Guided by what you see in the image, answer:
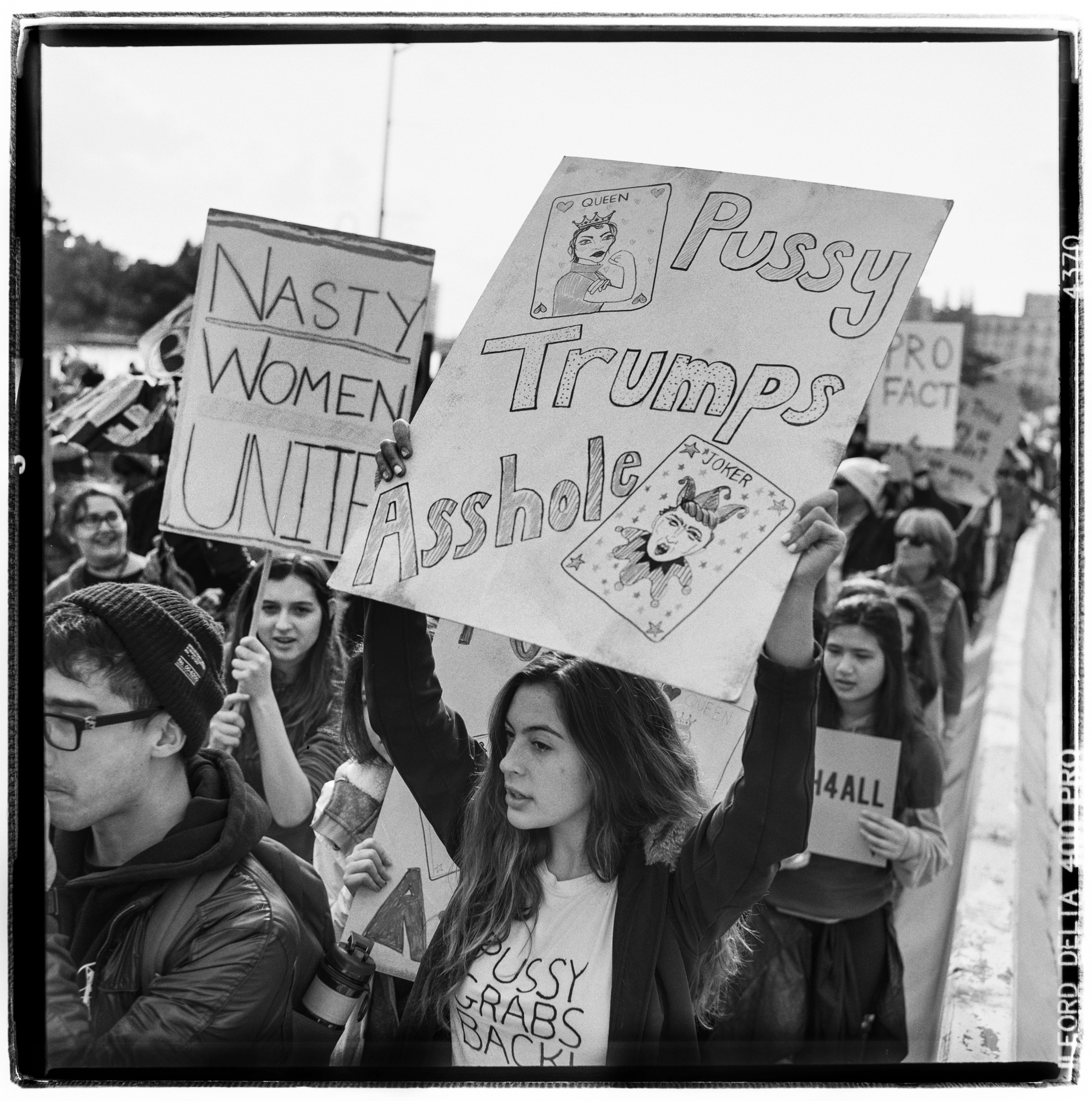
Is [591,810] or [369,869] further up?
[591,810]

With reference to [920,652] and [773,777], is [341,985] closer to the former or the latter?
[773,777]

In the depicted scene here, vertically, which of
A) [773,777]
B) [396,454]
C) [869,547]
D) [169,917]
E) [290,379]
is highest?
[290,379]

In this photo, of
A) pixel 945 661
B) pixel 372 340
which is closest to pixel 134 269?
pixel 372 340

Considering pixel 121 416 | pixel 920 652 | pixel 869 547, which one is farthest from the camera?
pixel 869 547

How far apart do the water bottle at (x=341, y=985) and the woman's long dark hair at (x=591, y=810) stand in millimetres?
173

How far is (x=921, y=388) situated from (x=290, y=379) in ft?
12.2

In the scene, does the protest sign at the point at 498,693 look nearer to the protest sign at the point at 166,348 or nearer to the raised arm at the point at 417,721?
the raised arm at the point at 417,721

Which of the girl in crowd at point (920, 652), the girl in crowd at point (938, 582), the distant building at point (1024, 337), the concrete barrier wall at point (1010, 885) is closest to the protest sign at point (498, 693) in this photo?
the concrete barrier wall at point (1010, 885)

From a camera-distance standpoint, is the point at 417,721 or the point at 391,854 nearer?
the point at 417,721

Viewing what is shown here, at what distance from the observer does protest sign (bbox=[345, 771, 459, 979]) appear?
2.64 metres

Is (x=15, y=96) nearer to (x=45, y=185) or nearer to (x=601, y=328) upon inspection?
(x=45, y=185)

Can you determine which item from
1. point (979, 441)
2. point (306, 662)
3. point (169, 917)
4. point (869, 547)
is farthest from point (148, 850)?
point (979, 441)

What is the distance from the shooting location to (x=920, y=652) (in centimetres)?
440

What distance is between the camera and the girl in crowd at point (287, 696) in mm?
2869
